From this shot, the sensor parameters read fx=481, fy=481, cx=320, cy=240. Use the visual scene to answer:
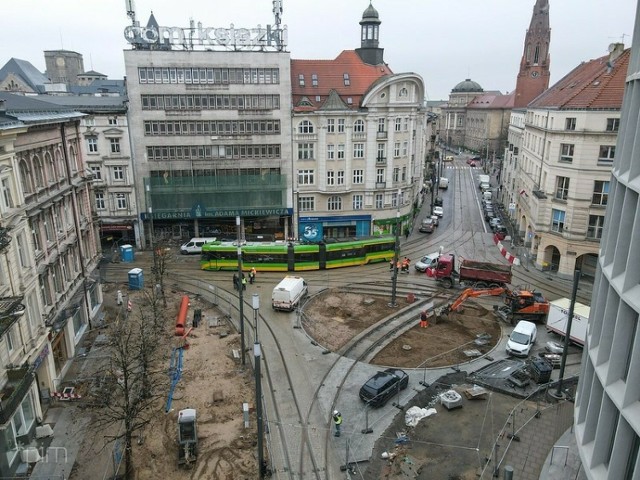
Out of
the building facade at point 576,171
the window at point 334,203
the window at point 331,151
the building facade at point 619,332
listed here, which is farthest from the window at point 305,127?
the building facade at point 619,332

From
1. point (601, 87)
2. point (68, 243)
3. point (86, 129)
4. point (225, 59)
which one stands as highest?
point (225, 59)

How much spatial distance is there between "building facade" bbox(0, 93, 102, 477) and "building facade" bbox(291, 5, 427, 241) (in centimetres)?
2603

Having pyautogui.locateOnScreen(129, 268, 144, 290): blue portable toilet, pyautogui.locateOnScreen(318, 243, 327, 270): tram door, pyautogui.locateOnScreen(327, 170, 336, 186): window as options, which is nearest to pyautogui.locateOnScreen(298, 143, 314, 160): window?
pyautogui.locateOnScreen(327, 170, 336, 186): window

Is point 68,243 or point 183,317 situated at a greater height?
point 68,243

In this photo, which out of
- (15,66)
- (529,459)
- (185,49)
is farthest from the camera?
(15,66)

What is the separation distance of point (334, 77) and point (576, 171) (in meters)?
28.3

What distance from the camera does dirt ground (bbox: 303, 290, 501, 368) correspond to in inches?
1224

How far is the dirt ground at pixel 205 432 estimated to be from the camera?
21.0 metres

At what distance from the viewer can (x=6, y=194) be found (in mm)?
23109

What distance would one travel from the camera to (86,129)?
51.2 meters

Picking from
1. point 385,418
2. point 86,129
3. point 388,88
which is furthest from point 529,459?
point 86,129

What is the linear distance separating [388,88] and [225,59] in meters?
18.2

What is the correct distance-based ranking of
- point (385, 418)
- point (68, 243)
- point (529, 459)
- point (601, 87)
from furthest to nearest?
point (601, 87), point (68, 243), point (385, 418), point (529, 459)

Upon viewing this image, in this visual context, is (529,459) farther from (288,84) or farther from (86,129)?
(86,129)
